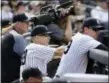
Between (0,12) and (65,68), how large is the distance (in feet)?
29.8

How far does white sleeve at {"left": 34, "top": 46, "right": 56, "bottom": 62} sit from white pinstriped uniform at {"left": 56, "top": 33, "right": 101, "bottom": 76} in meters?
0.21

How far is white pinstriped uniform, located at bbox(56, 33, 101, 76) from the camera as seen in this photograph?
6.79 m

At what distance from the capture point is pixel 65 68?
23.0ft

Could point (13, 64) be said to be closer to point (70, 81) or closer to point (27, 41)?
point (27, 41)

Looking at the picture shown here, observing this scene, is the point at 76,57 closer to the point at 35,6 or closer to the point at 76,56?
the point at 76,56

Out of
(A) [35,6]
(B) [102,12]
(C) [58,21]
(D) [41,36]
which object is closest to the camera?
(D) [41,36]

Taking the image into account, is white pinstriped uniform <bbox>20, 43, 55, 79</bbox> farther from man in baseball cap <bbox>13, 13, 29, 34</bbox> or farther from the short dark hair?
man in baseball cap <bbox>13, 13, 29, 34</bbox>

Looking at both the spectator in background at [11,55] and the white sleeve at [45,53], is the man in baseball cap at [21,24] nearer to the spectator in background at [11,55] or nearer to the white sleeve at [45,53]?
the spectator in background at [11,55]

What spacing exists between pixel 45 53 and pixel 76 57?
0.43m

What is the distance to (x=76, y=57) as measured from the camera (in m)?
6.96

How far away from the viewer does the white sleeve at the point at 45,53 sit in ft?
22.4

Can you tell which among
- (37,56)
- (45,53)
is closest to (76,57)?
(45,53)

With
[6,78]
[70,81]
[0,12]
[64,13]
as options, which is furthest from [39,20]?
[0,12]

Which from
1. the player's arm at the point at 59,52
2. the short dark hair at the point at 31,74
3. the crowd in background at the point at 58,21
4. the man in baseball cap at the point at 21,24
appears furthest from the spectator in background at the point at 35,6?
the short dark hair at the point at 31,74
